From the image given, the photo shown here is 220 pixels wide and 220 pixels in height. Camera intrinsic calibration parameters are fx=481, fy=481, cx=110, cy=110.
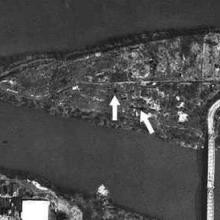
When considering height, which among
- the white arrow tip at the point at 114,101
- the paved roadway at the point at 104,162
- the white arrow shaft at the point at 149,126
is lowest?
the paved roadway at the point at 104,162

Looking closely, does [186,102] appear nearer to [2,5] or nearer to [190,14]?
[190,14]

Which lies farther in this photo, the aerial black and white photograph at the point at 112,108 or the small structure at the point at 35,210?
the aerial black and white photograph at the point at 112,108

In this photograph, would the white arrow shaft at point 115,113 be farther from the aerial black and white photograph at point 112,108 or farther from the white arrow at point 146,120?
the white arrow at point 146,120

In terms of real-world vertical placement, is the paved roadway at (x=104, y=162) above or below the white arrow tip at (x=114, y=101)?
below

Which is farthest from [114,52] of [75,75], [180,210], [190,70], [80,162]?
[180,210]

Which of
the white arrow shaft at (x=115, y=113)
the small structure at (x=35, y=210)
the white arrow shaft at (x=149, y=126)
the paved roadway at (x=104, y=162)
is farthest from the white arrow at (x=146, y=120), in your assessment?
the small structure at (x=35, y=210)

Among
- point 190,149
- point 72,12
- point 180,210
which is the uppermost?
point 72,12

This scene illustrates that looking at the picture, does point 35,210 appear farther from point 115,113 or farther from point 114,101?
point 114,101
